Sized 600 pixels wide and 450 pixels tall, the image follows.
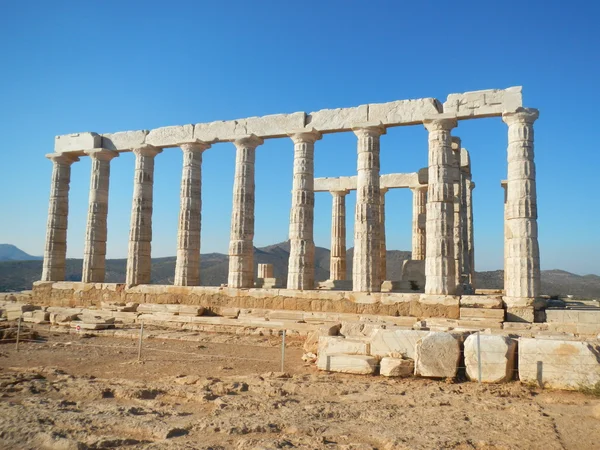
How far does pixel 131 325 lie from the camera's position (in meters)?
19.6

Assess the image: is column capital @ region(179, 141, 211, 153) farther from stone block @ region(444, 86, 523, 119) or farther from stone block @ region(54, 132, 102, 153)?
stone block @ region(444, 86, 523, 119)


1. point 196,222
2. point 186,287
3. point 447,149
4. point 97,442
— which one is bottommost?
point 97,442

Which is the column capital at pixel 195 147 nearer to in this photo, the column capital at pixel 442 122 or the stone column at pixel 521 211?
the column capital at pixel 442 122

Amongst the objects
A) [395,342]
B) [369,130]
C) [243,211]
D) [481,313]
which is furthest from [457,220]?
[395,342]

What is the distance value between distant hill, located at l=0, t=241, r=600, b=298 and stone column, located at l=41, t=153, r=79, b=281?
111 feet

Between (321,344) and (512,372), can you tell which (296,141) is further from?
(512,372)

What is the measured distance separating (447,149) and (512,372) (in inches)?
388

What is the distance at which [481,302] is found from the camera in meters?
16.0

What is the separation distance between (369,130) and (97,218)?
1366 centimetres

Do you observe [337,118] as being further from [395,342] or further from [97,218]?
[97,218]

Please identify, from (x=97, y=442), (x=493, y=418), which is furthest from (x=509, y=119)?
(x=97, y=442)

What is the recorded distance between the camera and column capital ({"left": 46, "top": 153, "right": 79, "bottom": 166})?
81.6 feet

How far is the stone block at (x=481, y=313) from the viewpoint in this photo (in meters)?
15.6

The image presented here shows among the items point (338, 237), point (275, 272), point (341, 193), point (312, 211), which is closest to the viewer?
point (312, 211)
